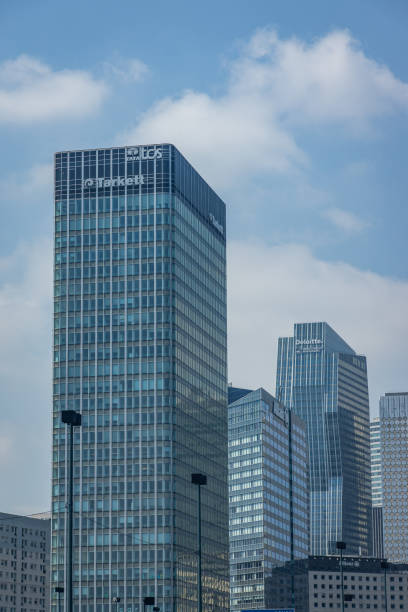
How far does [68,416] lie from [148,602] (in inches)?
2461

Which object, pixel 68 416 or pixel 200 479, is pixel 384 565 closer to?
pixel 200 479

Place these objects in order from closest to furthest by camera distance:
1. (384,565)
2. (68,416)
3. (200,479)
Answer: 1. (68,416)
2. (200,479)
3. (384,565)

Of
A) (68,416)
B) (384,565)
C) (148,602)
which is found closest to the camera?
(68,416)

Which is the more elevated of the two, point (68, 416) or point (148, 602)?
point (68, 416)

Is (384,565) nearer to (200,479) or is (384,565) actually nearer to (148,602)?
(148,602)

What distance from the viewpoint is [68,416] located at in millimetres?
91688

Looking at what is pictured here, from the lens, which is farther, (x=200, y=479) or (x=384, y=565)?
(x=384, y=565)

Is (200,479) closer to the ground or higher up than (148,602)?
higher up

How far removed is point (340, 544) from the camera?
155 meters

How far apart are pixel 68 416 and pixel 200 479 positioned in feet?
89.7

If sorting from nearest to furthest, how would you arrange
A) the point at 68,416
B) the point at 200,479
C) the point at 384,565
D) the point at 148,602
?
the point at 68,416
the point at 200,479
the point at 148,602
the point at 384,565

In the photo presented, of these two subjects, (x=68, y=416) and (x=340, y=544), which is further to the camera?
(x=340, y=544)

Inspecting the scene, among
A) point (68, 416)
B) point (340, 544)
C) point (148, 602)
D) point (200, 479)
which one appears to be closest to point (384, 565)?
point (340, 544)

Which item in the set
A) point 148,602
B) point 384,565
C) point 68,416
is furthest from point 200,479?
point 384,565
